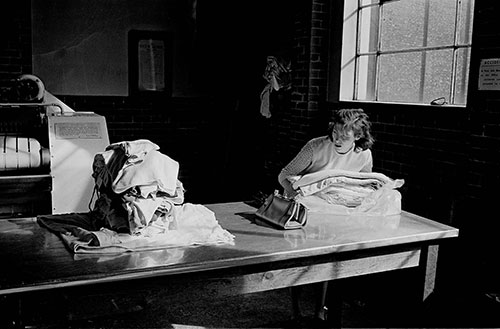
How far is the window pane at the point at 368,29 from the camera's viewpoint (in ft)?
15.9

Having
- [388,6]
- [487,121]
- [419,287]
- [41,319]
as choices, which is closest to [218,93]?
[388,6]

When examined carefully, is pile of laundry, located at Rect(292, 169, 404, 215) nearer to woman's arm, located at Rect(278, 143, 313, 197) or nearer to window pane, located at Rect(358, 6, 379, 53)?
woman's arm, located at Rect(278, 143, 313, 197)

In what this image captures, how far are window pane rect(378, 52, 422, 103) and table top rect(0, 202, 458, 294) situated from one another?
1596 millimetres

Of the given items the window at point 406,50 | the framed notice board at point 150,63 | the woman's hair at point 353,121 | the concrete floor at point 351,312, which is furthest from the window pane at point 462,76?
the framed notice board at point 150,63

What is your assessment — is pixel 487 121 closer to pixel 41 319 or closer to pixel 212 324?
pixel 212 324

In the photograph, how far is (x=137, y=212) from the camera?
2.39 m

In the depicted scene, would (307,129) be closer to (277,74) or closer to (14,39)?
(277,74)

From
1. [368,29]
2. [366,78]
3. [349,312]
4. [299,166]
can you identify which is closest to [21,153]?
[299,166]

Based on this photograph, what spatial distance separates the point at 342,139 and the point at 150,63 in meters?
3.66

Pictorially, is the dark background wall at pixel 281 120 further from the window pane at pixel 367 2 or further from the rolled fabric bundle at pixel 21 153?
the rolled fabric bundle at pixel 21 153

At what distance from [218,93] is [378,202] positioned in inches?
158

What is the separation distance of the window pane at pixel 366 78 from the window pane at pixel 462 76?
2.89 ft

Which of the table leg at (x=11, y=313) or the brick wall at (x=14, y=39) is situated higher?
the brick wall at (x=14, y=39)

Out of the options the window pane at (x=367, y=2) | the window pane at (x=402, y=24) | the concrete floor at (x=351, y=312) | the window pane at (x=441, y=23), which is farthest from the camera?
the window pane at (x=367, y=2)
